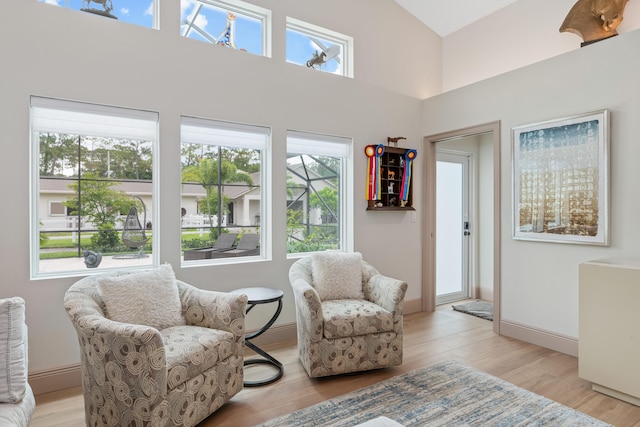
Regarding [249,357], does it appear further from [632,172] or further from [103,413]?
[632,172]

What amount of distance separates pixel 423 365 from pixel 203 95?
2905mm

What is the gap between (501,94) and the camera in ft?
12.1

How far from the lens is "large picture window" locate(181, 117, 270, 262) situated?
3.20 m

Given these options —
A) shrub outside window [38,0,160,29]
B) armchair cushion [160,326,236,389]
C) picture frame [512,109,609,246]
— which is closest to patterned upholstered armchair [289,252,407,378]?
armchair cushion [160,326,236,389]

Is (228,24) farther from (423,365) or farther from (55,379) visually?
(423,365)

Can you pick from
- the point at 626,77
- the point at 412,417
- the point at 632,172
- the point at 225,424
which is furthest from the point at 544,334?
the point at 225,424

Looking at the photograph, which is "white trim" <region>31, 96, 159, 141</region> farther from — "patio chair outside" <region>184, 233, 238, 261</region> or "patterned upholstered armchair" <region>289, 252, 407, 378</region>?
"patterned upholstered armchair" <region>289, 252, 407, 378</region>

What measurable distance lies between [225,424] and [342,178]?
2.69 m

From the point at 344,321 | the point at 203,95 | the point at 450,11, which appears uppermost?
the point at 450,11

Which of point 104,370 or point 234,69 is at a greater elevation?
point 234,69

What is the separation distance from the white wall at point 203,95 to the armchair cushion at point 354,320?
93 cm

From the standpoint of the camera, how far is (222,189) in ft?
11.1

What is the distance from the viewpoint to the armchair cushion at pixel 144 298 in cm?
218

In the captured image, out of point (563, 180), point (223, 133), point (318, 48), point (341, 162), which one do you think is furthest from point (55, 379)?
point (563, 180)
